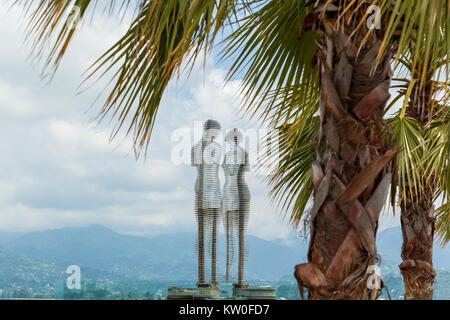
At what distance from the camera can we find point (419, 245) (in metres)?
4.43

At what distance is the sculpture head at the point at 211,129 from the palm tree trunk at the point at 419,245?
A: 191 centimetres

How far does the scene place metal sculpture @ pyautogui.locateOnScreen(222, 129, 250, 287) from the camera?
177 inches

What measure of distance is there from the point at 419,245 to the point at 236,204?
68.7 inches

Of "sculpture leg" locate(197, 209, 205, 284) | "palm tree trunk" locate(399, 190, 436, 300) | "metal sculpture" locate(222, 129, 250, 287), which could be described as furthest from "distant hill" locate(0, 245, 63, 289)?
"palm tree trunk" locate(399, 190, 436, 300)

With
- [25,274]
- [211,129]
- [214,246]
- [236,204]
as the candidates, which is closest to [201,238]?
[214,246]

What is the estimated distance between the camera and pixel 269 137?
4.23 m

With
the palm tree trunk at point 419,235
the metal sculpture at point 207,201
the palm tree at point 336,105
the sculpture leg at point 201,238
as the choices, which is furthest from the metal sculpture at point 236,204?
the palm tree at point 336,105

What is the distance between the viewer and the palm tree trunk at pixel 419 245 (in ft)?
14.5

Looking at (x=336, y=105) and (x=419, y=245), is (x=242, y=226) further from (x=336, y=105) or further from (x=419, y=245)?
(x=336, y=105)

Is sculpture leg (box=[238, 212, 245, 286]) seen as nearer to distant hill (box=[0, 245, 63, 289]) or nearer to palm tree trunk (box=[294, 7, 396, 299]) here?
distant hill (box=[0, 245, 63, 289])
